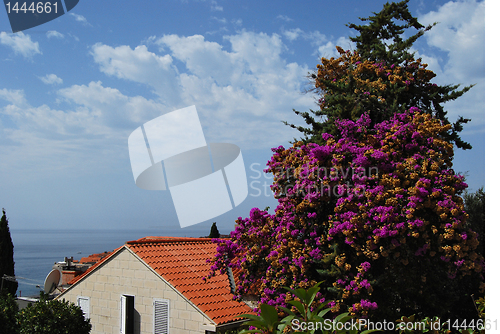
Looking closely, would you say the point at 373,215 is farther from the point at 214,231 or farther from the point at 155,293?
the point at 214,231

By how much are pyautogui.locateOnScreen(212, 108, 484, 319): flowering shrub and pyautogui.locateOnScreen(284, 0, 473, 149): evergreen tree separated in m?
0.81

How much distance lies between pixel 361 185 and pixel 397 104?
13.8 ft

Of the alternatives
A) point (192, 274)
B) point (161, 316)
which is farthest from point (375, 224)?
point (161, 316)

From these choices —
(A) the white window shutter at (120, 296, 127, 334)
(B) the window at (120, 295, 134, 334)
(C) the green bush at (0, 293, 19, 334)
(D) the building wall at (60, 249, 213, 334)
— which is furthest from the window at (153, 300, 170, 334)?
(C) the green bush at (0, 293, 19, 334)

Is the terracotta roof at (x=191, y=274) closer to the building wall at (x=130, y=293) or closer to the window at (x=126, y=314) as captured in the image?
the building wall at (x=130, y=293)

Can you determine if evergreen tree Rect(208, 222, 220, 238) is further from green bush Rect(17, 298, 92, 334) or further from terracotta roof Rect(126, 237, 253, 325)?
green bush Rect(17, 298, 92, 334)

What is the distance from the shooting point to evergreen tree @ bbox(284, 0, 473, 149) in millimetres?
14328

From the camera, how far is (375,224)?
1163cm

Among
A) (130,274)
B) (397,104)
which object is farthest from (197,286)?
(397,104)

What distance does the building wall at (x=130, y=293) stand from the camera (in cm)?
1453

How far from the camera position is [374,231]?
11.5 m

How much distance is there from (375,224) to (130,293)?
33.6ft

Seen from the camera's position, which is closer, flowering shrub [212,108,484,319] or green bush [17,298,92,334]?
flowering shrub [212,108,484,319]
